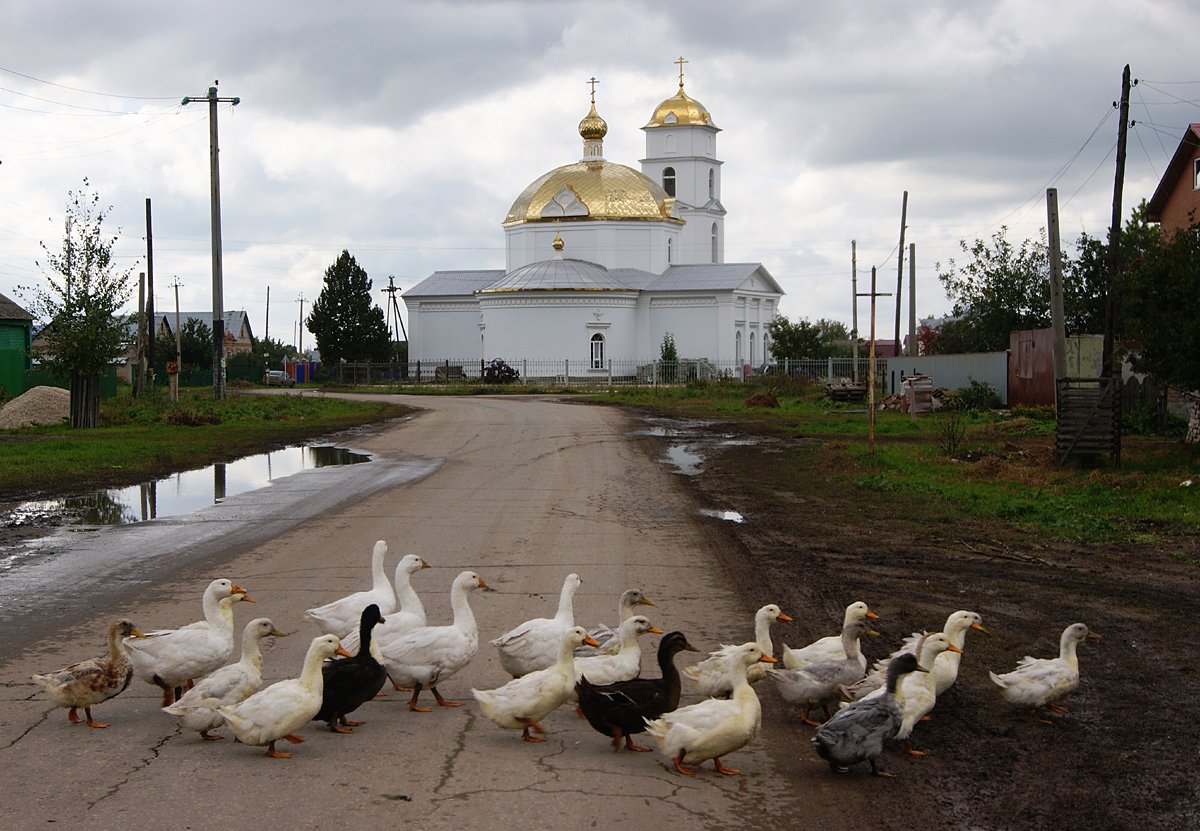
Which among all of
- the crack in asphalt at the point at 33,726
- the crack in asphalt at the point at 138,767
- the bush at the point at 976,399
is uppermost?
the bush at the point at 976,399

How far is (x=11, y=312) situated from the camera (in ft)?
153

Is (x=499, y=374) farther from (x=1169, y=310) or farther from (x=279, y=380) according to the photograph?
(x=1169, y=310)

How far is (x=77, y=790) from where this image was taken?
605 centimetres

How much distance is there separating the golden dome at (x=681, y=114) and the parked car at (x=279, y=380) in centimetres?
2754

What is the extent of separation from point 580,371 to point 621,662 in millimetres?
63015

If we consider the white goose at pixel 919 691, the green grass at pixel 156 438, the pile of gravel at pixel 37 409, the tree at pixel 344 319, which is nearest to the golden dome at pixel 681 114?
the tree at pixel 344 319

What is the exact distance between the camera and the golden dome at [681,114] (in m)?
79.4

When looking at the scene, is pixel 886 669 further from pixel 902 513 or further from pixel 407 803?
pixel 902 513

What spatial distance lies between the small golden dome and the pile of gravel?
50.6 meters

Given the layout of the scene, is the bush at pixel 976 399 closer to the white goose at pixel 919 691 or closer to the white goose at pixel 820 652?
the white goose at pixel 820 652

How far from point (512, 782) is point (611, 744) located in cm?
97

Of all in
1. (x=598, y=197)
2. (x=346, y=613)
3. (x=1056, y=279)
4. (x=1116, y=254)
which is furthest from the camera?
(x=598, y=197)

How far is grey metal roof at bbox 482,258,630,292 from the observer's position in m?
70.9

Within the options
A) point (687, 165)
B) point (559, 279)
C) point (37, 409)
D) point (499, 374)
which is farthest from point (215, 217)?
point (687, 165)
